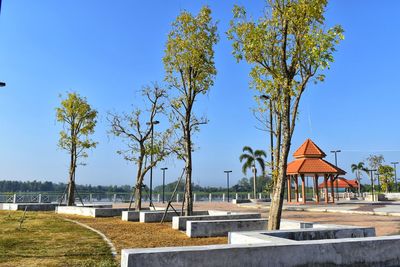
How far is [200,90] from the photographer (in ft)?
55.5

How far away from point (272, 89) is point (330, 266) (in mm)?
5915

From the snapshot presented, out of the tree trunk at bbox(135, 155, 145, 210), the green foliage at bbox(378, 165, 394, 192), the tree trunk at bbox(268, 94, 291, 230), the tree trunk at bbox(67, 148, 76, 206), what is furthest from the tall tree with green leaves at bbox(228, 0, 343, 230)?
the green foliage at bbox(378, 165, 394, 192)

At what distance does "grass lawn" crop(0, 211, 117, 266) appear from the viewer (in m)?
7.73

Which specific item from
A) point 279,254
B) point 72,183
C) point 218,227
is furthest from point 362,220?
point 72,183

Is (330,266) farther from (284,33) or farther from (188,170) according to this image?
(188,170)

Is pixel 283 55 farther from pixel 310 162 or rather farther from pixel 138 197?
pixel 310 162

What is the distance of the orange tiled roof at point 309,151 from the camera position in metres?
34.3

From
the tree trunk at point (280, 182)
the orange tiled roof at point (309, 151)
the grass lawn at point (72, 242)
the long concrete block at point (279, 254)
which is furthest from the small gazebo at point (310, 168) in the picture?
the long concrete block at point (279, 254)

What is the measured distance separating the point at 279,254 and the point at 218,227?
6145 mm

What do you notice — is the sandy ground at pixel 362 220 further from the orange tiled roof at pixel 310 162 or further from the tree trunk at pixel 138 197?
the orange tiled roof at pixel 310 162

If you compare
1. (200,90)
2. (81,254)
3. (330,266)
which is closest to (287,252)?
(330,266)

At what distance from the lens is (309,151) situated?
34625mm

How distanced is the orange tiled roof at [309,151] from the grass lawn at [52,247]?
25.5m

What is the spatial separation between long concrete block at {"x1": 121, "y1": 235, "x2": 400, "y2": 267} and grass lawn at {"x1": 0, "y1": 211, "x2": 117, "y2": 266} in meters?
2.24
